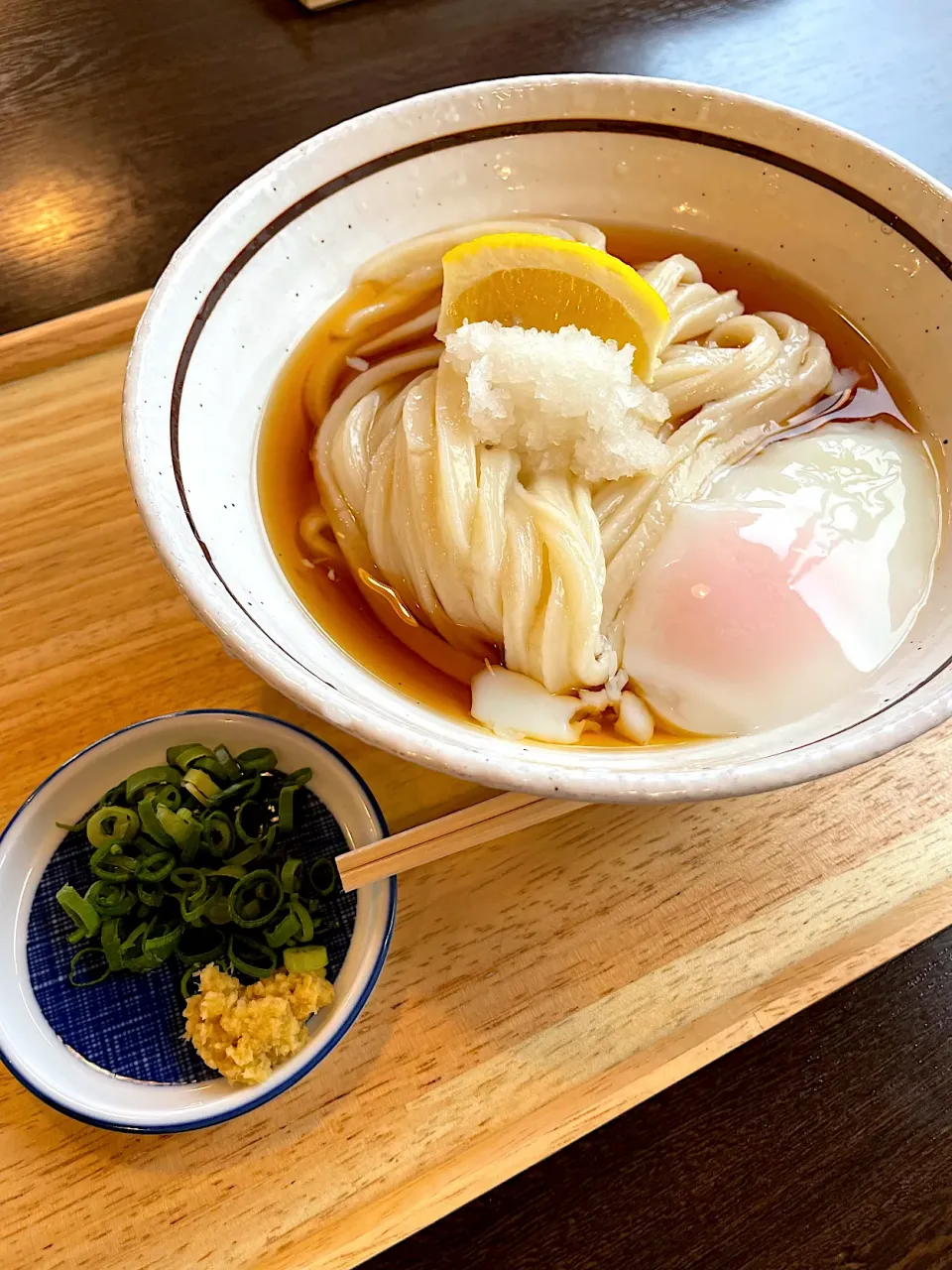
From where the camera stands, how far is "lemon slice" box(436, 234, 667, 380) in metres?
1.45

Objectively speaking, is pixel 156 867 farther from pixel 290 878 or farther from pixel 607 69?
pixel 607 69

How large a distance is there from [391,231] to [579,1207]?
166 centimetres

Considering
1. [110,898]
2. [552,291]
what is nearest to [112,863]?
[110,898]

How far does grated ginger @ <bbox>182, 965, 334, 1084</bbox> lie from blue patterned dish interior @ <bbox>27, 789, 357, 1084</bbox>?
0.14 ft

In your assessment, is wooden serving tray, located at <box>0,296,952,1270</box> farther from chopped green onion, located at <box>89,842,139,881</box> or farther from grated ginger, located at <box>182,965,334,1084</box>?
chopped green onion, located at <box>89,842,139,881</box>

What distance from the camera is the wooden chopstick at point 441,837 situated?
1293 mm

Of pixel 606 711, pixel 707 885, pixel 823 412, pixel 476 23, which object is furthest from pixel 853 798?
pixel 476 23

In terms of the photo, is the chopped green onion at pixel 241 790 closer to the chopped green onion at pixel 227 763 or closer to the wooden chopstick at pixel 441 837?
the chopped green onion at pixel 227 763

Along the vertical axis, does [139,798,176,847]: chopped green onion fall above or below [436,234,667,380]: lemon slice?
below

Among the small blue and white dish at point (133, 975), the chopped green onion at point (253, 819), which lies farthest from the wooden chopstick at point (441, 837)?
the chopped green onion at point (253, 819)

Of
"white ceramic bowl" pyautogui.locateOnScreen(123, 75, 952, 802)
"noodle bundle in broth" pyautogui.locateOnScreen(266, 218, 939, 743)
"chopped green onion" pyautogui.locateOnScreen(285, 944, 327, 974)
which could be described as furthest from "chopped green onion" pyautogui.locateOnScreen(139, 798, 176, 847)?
"noodle bundle in broth" pyautogui.locateOnScreen(266, 218, 939, 743)

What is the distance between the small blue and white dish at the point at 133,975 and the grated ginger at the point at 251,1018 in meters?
0.02

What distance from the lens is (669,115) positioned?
1673 millimetres

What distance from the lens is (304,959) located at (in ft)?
4.25
